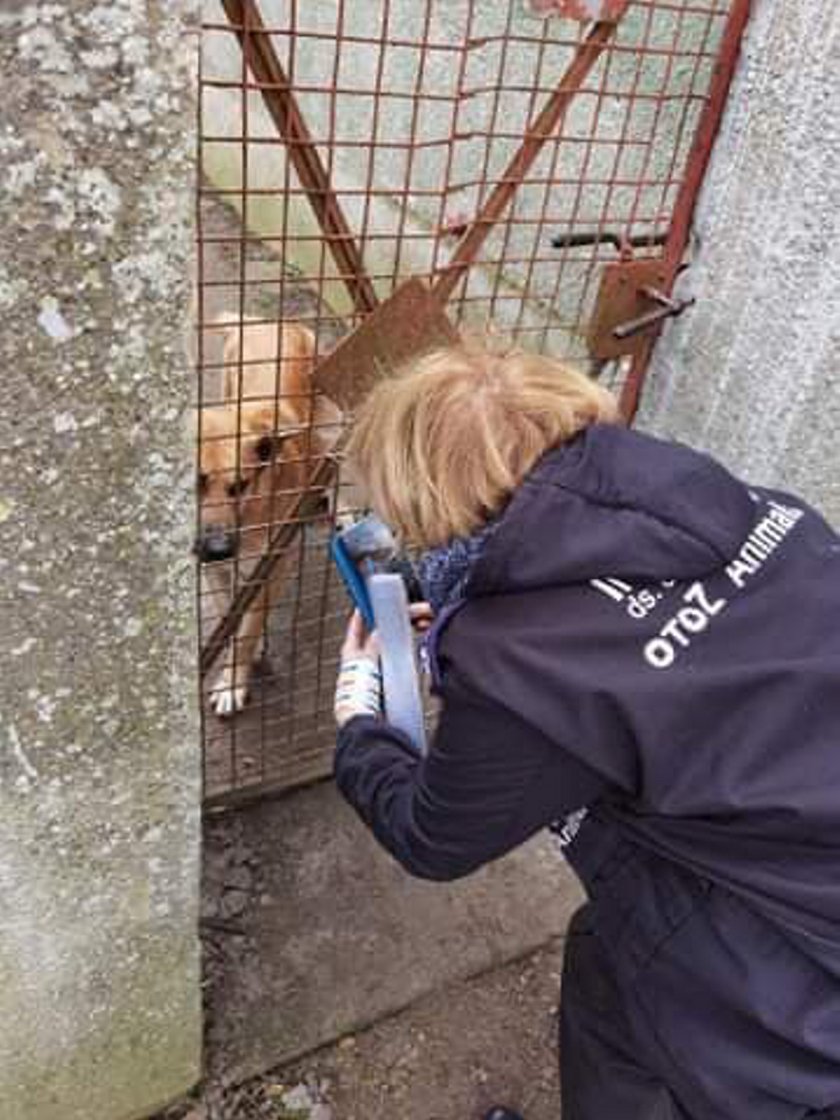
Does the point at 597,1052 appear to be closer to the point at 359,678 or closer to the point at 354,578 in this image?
the point at 359,678

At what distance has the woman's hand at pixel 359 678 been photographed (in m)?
1.79

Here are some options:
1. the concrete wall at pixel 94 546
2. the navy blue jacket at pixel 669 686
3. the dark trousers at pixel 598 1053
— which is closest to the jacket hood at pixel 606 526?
the navy blue jacket at pixel 669 686

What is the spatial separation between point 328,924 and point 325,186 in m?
1.73

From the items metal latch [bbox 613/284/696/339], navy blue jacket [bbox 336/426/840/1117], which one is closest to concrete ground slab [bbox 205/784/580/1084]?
navy blue jacket [bbox 336/426/840/1117]

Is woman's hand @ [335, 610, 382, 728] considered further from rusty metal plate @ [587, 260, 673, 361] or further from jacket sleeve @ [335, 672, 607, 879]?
rusty metal plate @ [587, 260, 673, 361]

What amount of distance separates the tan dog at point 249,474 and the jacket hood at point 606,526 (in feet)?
3.14

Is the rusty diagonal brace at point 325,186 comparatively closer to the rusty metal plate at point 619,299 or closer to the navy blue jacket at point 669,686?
the rusty metal plate at point 619,299

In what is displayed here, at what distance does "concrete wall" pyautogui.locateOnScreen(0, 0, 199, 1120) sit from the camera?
96 cm

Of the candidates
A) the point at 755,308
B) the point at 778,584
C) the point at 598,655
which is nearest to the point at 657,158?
the point at 755,308

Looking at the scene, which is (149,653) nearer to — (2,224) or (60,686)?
(60,686)

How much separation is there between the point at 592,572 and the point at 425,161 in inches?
144


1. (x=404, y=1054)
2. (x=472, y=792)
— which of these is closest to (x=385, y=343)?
(x=472, y=792)

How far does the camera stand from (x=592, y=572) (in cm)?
120

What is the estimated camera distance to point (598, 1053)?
5.69ft
